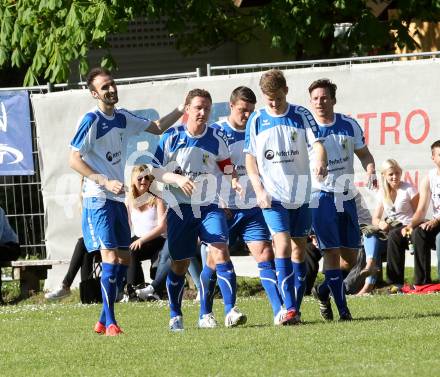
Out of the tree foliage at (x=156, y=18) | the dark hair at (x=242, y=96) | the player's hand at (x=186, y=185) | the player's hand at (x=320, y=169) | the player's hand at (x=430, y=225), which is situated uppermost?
the tree foliage at (x=156, y=18)

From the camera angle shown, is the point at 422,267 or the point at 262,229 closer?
the point at 262,229

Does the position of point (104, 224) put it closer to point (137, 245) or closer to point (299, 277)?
point (299, 277)

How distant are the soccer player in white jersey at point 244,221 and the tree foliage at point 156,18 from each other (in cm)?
656

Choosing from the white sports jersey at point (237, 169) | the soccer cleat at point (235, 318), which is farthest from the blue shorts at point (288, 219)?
the soccer cleat at point (235, 318)

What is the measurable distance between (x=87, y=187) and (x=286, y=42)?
895cm

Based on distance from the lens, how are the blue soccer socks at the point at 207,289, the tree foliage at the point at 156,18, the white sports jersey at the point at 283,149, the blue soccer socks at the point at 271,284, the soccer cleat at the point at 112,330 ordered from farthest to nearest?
the tree foliage at the point at 156,18 → the blue soccer socks at the point at 207,289 → the blue soccer socks at the point at 271,284 → the white sports jersey at the point at 283,149 → the soccer cleat at the point at 112,330

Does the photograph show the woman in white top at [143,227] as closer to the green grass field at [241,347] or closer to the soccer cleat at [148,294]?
the soccer cleat at [148,294]

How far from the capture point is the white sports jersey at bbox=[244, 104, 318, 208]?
1113 cm

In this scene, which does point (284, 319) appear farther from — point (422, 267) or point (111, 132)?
point (422, 267)

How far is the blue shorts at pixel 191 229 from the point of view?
11.1 metres

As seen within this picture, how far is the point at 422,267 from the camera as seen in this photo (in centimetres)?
1488

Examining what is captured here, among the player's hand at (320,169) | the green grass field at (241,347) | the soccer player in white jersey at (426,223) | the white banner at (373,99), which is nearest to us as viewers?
the green grass field at (241,347)

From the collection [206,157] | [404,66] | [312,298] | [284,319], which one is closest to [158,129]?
[206,157]

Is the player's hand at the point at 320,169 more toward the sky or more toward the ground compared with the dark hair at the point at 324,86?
more toward the ground
